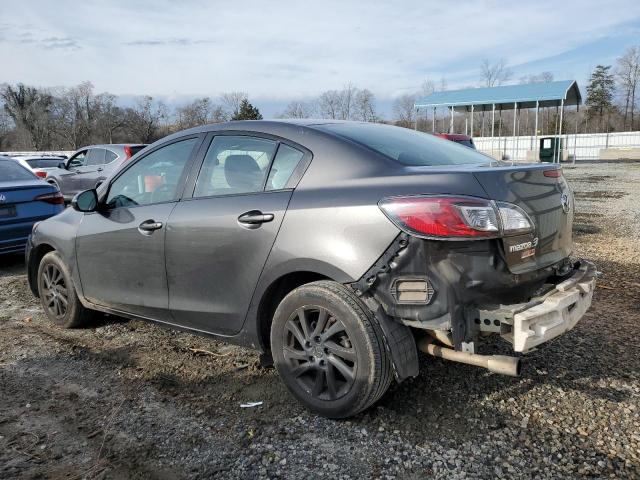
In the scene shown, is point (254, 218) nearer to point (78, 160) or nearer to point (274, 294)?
point (274, 294)

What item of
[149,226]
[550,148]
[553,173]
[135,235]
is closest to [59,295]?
[135,235]

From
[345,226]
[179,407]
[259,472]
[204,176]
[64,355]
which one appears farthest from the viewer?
[64,355]

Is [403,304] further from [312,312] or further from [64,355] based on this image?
[64,355]

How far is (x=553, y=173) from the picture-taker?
3086mm

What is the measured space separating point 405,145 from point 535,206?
946mm

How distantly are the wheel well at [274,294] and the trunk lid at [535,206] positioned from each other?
1.03 m

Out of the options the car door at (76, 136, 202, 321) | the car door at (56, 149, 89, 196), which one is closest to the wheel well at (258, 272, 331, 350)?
the car door at (76, 136, 202, 321)

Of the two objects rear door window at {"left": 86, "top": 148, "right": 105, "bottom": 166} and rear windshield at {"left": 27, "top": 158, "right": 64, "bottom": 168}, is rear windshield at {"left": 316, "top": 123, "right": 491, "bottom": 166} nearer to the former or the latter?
rear door window at {"left": 86, "top": 148, "right": 105, "bottom": 166}

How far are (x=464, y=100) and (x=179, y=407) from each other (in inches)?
1589

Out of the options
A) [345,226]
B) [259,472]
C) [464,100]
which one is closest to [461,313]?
[345,226]

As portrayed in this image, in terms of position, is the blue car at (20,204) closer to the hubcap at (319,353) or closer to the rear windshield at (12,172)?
the rear windshield at (12,172)

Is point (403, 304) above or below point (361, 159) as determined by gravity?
below

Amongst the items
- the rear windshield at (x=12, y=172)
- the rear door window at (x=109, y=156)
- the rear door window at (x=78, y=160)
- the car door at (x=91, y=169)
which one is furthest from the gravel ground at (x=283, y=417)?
the rear door window at (x=78, y=160)

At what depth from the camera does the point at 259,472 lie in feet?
8.42
